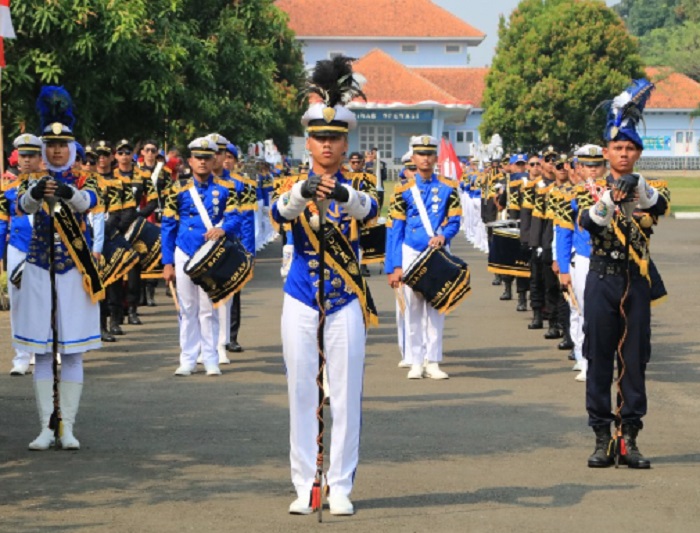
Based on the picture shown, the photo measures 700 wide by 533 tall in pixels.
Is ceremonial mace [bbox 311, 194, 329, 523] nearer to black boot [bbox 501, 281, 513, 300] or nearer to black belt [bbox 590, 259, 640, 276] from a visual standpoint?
black belt [bbox 590, 259, 640, 276]

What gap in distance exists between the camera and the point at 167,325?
61.7 ft

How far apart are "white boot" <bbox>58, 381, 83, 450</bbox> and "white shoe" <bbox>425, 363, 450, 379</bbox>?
4.34 meters

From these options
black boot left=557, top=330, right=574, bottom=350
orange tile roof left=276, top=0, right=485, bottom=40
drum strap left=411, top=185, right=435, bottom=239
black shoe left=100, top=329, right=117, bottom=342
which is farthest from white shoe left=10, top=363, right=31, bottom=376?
orange tile roof left=276, top=0, right=485, bottom=40

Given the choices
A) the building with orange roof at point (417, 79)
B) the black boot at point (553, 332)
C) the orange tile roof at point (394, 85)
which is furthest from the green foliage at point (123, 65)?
the orange tile roof at point (394, 85)

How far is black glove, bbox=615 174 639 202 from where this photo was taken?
9.38 metres

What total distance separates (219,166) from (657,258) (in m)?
16.5

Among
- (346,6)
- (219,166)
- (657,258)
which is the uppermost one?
(346,6)

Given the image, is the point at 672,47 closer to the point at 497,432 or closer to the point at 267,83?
the point at 267,83

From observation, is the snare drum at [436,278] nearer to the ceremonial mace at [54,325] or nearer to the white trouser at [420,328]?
the white trouser at [420,328]

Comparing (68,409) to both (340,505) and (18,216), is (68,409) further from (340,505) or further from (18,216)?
(18,216)

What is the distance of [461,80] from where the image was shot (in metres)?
110

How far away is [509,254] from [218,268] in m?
6.38

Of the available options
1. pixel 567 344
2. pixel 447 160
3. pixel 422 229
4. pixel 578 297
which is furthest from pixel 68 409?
pixel 447 160

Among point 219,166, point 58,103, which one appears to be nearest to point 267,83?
point 219,166
